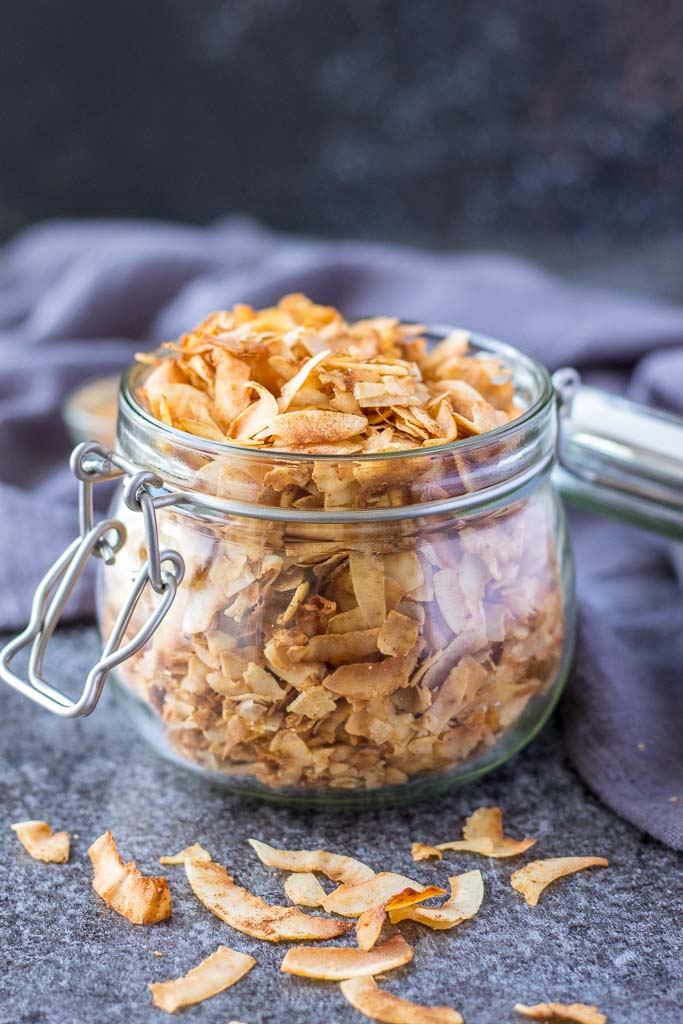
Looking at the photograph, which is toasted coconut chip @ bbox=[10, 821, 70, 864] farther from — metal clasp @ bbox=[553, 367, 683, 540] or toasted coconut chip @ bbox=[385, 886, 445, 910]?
metal clasp @ bbox=[553, 367, 683, 540]

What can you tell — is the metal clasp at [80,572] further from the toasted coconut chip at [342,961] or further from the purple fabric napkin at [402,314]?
the purple fabric napkin at [402,314]

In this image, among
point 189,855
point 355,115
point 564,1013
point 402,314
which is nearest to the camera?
point 564,1013

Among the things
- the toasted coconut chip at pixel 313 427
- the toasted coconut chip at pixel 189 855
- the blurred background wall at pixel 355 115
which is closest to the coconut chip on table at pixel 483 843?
the toasted coconut chip at pixel 189 855

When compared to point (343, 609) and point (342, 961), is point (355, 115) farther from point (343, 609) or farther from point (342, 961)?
point (342, 961)

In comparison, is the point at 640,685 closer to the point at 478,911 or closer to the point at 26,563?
the point at 478,911

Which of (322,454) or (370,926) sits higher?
(322,454)

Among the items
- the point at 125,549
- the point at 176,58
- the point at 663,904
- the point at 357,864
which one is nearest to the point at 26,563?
the point at 125,549

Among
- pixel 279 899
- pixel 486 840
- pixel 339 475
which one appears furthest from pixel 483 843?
pixel 339 475

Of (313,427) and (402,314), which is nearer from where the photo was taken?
(313,427)
